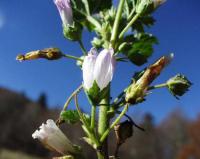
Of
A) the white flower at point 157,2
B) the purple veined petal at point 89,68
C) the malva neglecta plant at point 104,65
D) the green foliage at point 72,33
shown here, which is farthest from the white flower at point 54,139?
the white flower at point 157,2

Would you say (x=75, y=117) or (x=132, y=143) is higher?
(x=132, y=143)

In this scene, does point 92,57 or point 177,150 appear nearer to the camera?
point 92,57

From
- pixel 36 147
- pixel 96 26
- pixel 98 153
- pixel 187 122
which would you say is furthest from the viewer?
pixel 187 122

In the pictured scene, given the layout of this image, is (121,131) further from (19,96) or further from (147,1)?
(19,96)

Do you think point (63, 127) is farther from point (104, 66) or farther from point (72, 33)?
point (104, 66)

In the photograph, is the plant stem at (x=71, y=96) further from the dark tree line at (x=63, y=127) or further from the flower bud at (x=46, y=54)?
the dark tree line at (x=63, y=127)

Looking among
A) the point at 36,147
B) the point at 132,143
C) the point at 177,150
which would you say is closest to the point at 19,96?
the point at 36,147

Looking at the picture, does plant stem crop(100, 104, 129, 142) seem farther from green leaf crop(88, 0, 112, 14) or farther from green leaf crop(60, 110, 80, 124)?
green leaf crop(88, 0, 112, 14)
